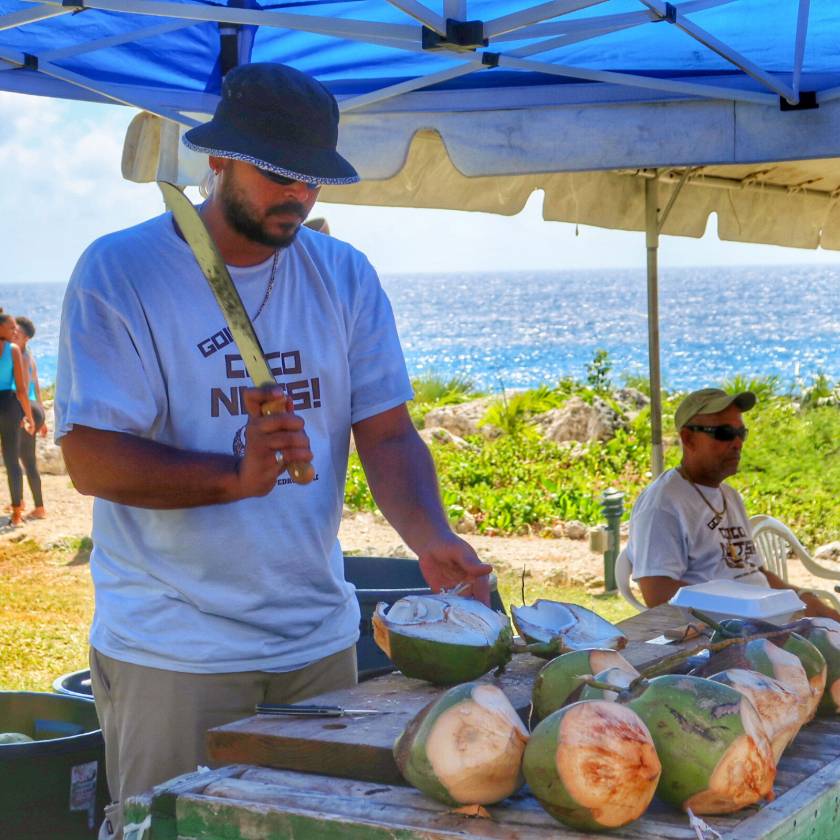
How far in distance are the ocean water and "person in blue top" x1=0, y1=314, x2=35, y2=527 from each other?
2561 centimetres

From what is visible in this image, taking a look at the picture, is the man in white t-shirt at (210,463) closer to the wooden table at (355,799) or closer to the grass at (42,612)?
the wooden table at (355,799)

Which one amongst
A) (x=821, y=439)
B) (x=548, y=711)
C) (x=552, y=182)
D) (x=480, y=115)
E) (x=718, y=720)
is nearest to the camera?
(x=718, y=720)

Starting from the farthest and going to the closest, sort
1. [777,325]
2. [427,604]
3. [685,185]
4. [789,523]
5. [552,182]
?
[777,325] → [789,523] → [685,185] → [552,182] → [427,604]

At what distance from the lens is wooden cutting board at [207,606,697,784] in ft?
4.89

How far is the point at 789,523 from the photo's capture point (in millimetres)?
11141

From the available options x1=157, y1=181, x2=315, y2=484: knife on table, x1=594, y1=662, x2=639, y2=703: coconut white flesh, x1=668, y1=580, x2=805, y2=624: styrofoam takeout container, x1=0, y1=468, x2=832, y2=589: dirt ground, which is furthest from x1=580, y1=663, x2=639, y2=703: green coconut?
x1=0, y1=468, x2=832, y2=589: dirt ground

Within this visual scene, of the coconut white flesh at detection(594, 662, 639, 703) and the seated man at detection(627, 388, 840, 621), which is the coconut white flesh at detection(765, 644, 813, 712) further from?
the seated man at detection(627, 388, 840, 621)

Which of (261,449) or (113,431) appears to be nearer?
(261,449)

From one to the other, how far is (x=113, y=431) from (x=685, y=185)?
402 centimetres

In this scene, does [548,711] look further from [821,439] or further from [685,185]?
[821,439]

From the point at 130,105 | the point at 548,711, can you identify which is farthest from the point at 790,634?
the point at 130,105

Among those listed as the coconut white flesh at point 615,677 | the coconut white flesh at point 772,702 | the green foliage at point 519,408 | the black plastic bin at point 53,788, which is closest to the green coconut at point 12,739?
the black plastic bin at point 53,788

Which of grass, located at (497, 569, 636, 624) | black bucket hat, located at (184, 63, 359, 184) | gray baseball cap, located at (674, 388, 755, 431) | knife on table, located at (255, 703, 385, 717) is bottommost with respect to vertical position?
grass, located at (497, 569, 636, 624)

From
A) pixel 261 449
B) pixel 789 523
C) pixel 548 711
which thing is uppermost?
pixel 261 449
